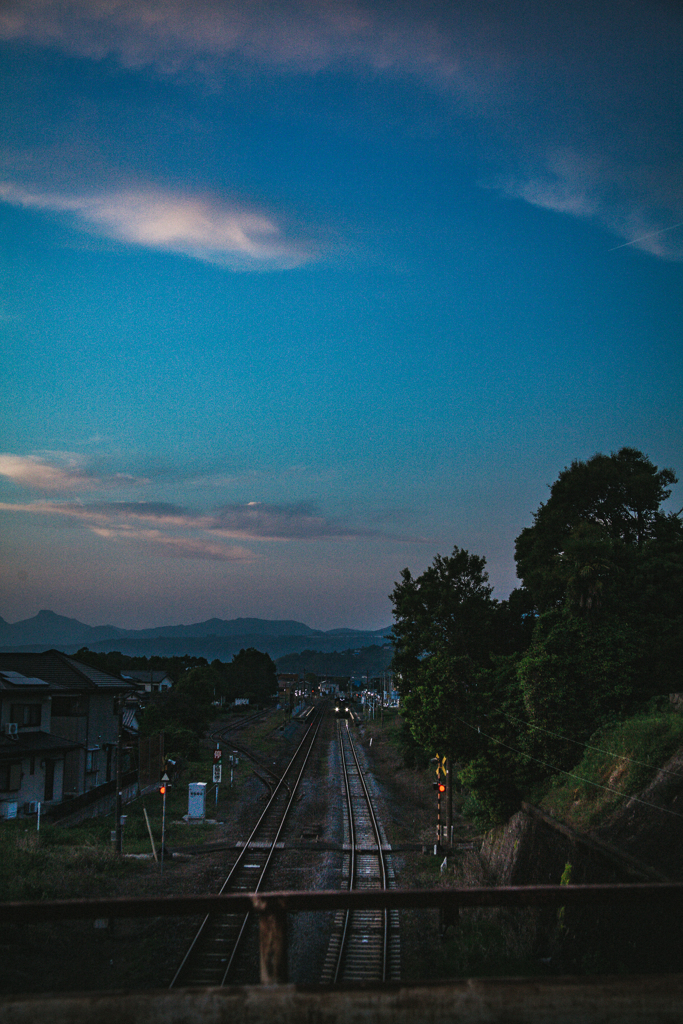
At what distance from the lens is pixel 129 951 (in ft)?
50.4

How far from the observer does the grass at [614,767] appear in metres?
16.9

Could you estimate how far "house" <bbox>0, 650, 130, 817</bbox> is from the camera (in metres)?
34.2

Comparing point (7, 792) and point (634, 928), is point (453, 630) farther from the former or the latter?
point (7, 792)

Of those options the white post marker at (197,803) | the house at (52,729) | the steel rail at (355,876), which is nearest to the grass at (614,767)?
the steel rail at (355,876)

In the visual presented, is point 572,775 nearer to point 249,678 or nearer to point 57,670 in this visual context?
point 57,670

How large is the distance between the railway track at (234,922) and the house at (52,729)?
875 centimetres

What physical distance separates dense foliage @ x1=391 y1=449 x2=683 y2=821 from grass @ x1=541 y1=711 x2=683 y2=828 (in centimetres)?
134

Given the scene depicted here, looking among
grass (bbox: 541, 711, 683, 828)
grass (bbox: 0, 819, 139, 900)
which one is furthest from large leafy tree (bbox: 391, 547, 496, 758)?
grass (bbox: 0, 819, 139, 900)

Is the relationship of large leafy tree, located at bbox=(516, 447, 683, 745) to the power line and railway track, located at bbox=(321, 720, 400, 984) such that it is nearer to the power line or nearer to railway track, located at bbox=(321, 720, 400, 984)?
the power line

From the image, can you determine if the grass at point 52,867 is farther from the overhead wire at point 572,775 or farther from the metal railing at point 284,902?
the metal railing at point 284,902

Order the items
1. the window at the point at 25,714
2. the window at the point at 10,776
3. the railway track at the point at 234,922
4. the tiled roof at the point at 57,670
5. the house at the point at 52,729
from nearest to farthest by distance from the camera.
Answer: the railway track at the point at 234,922
the window at the point at 10,776
the house at the point at 52,729
the window at the point at 25,714
the tiled roof at the point at 57,670

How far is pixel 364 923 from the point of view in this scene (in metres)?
17.4

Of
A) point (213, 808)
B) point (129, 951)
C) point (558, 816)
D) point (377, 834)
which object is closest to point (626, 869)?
point (558, 816)

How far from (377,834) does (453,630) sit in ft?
29.9
